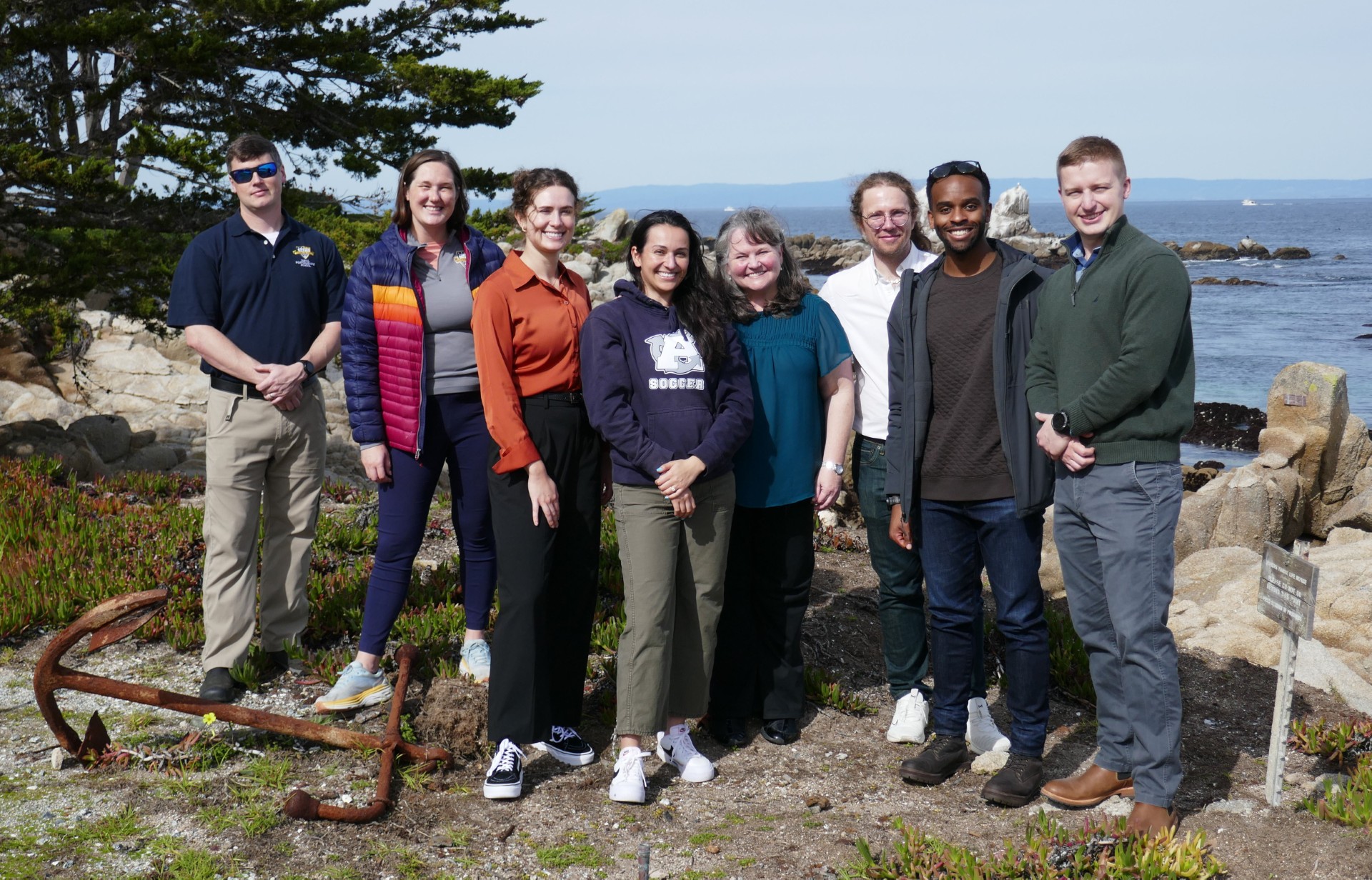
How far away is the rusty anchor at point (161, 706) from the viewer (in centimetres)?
411

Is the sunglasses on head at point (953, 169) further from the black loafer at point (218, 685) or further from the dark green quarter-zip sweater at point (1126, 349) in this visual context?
the black loafer at point (218, 685)

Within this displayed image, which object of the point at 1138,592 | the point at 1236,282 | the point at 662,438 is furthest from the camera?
the point at 1236,282

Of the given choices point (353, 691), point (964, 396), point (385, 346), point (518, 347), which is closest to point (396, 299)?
point (385, 346)

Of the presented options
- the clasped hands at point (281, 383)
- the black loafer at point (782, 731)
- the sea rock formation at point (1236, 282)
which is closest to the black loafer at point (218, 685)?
the clasped hands at point (281, 383)

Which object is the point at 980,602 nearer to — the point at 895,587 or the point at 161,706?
the point at 895,587

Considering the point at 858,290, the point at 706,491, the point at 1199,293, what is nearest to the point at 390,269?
the point at 706,491

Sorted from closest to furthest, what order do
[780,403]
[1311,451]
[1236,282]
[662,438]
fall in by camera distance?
[662,438] < [780,403] < [1311,451] < [1236,282]

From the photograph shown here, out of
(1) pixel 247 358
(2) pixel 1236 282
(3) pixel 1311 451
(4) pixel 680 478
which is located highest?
(1) pixel 247 358

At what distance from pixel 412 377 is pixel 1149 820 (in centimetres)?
337

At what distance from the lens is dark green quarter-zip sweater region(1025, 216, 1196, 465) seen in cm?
379

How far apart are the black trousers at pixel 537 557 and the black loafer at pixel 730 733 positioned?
83 centimetres

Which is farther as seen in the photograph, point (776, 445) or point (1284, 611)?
point (776, 445)

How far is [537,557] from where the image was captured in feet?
14.7

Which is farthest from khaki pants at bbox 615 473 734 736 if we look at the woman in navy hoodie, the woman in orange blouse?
the woman in orange blouse
